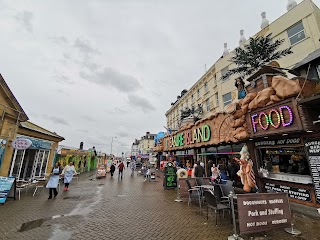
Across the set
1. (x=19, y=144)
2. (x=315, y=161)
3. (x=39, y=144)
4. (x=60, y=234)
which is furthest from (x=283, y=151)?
(x=39, y=144)

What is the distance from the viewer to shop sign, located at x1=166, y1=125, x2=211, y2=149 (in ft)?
40.2

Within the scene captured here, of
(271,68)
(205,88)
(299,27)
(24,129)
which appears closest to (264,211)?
(271,68)

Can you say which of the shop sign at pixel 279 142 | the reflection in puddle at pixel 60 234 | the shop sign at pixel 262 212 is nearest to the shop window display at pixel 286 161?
the shop sign at pixel 279 142

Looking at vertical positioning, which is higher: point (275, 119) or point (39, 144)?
point (275, 119)

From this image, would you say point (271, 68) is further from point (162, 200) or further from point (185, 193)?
point (162, 200)

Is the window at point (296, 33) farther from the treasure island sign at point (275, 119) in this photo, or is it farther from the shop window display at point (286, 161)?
the shop window display at point (286, 161)

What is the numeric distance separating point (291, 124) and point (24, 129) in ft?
51.0

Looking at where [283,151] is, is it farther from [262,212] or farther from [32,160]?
[32,160]

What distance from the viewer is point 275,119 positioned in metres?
7.03

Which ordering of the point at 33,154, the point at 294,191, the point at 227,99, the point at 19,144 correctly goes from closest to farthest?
the point at 294,191, the point at 19,144, the point at 33,154, the point at 227,99

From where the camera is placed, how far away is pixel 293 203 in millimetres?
7242

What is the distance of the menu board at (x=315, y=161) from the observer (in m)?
6.27

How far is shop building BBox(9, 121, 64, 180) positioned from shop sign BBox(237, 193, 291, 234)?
1292cm

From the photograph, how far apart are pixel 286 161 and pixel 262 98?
136 inches
